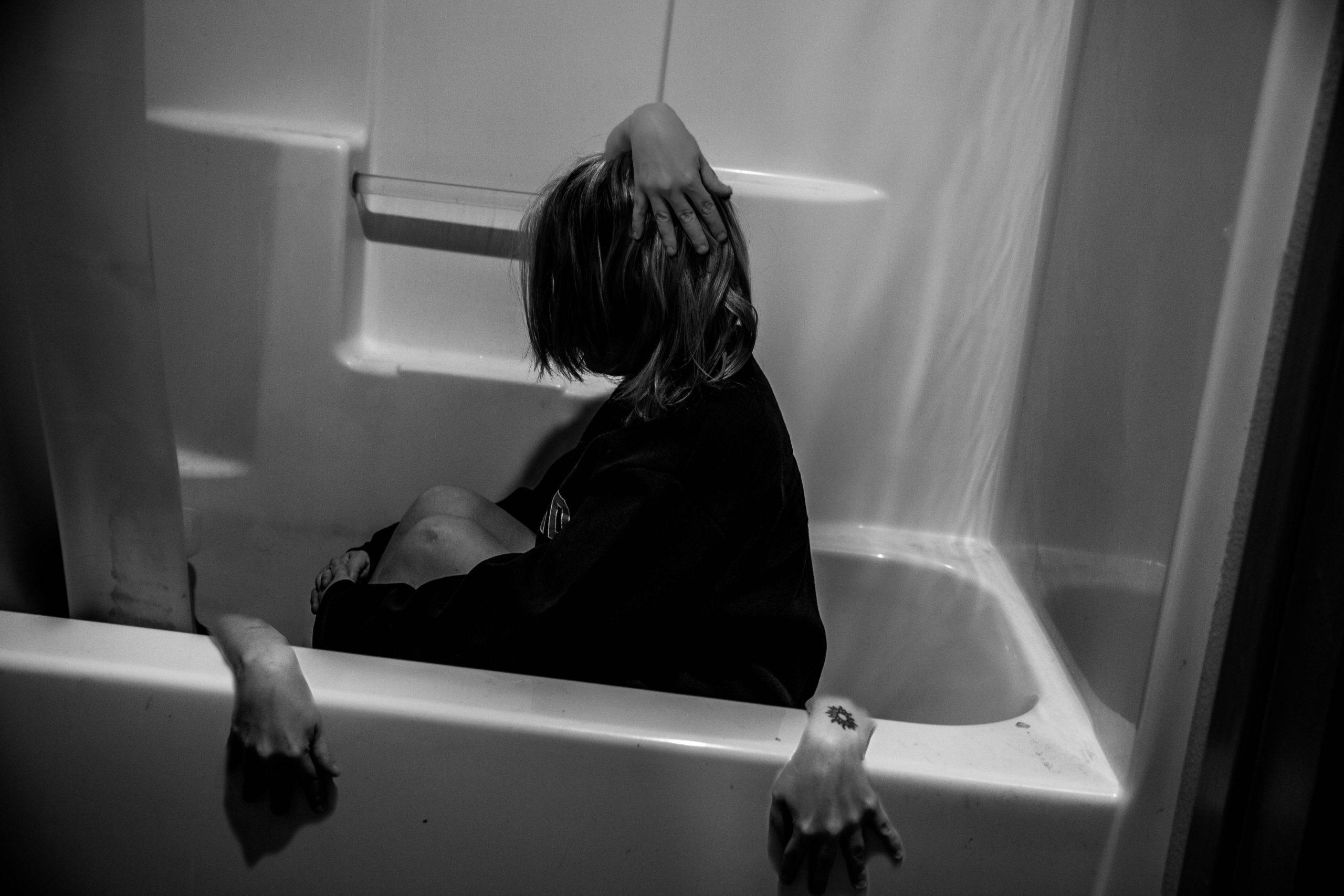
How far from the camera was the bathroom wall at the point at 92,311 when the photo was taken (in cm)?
61

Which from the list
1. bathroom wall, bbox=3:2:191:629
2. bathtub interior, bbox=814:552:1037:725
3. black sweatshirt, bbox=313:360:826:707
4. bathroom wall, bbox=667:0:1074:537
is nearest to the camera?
bathroom wall, bbox=3:2:191:629

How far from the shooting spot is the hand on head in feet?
2.69

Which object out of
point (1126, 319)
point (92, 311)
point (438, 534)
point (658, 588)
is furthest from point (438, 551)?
point (1126, 319)

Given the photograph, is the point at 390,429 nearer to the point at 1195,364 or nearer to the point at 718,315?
the point at 718,315

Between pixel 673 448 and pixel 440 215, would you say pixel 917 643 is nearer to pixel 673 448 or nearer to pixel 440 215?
pixel 673 448

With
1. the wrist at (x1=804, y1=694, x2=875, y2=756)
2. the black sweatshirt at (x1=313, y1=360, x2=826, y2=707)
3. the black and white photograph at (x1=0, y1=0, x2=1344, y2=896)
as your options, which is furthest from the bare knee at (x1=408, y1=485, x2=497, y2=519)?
the wrist at (x1=804, y1=694, x2=875, y2=756)

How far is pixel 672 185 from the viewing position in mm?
825

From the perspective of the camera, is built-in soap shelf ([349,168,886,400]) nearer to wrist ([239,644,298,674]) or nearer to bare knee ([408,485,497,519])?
bare knee ([408,485,497,519])

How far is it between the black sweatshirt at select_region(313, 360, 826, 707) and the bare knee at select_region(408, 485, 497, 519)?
0.14 meters

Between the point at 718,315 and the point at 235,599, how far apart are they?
25.8 inches

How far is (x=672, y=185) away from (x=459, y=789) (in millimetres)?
450

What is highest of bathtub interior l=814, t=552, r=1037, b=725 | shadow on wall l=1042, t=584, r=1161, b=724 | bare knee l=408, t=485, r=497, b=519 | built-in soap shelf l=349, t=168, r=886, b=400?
built-in soap shelf l=349, t=168, r=886, b=400

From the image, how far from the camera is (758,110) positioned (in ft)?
3.69

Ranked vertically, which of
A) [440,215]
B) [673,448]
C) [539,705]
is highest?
[440,215]
